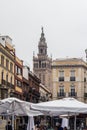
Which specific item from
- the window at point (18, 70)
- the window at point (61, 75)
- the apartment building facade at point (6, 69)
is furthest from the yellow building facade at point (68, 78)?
the apartment building facade at point (6, 69)

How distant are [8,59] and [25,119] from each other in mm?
19950

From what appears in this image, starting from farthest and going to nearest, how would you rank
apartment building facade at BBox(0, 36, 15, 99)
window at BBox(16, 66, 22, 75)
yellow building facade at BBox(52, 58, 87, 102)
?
yellow building facade at BBox(52, 58, 87, 102) < window at BBox(16, 66, 22, 75) < apartment building facade at BBox(0, 36, 15, 99)

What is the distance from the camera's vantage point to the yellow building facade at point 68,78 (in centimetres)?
10400

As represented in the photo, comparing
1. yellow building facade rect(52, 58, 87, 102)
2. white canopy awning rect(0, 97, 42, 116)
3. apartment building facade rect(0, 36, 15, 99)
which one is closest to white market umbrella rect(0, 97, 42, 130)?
white canopy awning rect(0, 97, 42, 116)

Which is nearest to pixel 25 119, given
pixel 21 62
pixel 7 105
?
pixel 21 62

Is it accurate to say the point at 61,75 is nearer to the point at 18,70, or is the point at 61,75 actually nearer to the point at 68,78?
the point at 68,78

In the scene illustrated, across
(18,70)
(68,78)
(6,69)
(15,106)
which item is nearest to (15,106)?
(15,106)

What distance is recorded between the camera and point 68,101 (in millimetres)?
24656

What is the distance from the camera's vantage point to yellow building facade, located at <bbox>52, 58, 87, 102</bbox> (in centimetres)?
10400

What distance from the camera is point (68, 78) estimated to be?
10469cm

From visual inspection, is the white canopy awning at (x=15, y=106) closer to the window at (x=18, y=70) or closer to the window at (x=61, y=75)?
the window at (x=18, y=70)

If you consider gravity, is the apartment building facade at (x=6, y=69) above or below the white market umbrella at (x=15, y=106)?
above

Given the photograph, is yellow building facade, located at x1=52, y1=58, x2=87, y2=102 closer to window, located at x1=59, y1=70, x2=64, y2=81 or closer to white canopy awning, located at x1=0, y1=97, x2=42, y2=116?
window, located at x1=59, y1=70, x2=64, y2=81

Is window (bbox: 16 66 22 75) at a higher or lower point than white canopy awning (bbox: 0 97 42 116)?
higher
